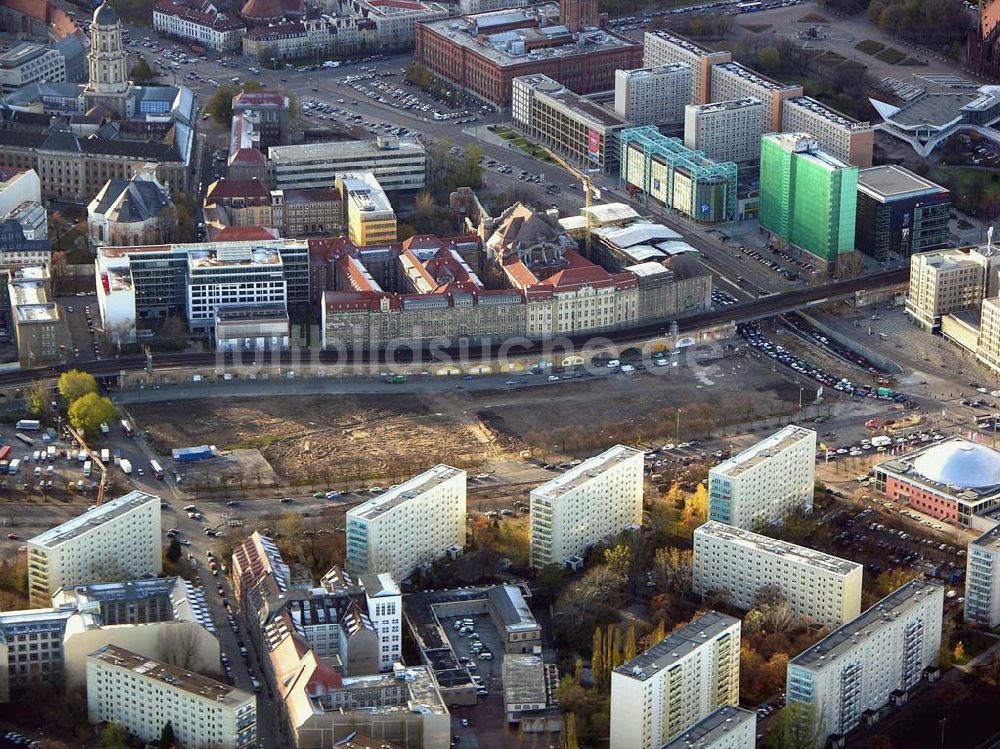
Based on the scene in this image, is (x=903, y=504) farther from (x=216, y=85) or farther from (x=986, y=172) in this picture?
(x=216, y=85)

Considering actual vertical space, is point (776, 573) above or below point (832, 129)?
below

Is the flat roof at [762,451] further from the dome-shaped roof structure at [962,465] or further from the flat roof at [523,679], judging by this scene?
the flat roof at [523,679]

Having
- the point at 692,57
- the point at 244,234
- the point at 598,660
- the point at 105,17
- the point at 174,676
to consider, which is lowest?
the point at 598,660

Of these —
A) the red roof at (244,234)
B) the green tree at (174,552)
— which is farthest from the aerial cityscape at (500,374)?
the green tree at (174,552)

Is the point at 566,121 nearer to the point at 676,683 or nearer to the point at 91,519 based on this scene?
the point at 91,519

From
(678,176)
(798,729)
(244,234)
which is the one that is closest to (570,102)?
(678,176)

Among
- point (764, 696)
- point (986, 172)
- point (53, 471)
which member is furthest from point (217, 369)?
point (986, 172)

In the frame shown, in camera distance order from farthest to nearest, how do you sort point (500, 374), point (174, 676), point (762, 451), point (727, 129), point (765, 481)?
point (727, 129) → point (500, 374) → point (762, 451) → point (765, 481) → point (174, 676)
